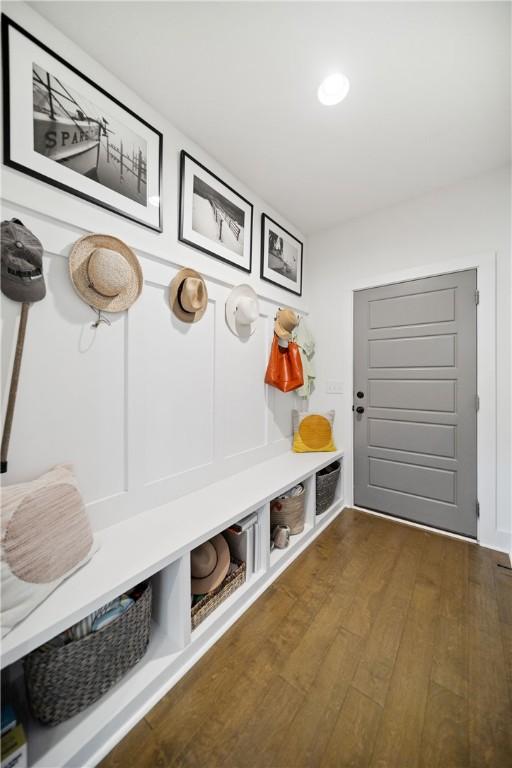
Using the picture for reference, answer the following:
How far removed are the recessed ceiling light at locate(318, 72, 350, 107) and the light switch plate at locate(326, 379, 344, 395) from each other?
1.92 metres

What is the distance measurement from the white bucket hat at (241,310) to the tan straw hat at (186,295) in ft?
0.99

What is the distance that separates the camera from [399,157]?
1.90 meters

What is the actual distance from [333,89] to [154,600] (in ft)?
8.46

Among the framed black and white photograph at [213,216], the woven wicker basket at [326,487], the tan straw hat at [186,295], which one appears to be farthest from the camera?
the woven wicker basket at [326,487]

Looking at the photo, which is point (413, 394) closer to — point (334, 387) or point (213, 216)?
point (334, 387)

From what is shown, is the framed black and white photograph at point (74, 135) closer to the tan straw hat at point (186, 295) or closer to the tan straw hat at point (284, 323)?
the tan straw hat at point (186, 295)

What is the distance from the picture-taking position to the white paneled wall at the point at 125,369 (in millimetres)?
1128

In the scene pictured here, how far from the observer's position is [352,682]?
3.71 ft

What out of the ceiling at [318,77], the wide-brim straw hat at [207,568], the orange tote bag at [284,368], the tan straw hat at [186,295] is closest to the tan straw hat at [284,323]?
the orange tote bag at [284,368]

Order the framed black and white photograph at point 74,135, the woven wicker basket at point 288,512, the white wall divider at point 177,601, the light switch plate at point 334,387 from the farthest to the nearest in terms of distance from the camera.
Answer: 1. the light switch plate at point 334,387
2. the woven wicker basket at point 288,512
3. the white wall divider at point 177,601
4. the framed black and white photograph at point 74,135

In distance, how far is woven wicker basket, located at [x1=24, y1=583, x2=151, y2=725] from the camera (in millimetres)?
892

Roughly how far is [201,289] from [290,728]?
1.93 m

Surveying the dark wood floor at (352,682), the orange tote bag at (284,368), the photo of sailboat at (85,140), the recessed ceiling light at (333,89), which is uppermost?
the recessed ceiling light at (333,89)

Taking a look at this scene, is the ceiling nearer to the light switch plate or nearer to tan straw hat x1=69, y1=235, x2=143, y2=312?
tan straw hat x1=69, y1=235, x2=143, y2=312
